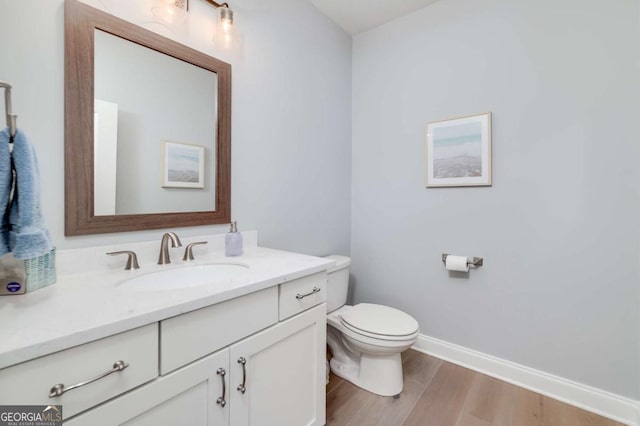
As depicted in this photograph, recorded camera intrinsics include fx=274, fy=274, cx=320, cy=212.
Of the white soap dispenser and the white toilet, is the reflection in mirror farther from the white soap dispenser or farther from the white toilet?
the white toilet

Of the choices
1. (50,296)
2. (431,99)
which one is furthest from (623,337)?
(50,296)

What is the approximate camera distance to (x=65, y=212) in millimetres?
982

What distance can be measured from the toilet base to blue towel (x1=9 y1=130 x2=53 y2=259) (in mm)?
1581

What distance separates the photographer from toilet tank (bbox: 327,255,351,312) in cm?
182

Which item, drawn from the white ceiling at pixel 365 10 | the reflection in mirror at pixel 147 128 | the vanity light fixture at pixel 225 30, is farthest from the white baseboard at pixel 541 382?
the white ceiling at pixel 365 10

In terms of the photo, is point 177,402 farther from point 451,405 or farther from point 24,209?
point 451,405

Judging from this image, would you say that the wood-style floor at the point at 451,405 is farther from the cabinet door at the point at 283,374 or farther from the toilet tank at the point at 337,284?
the toilet tank at the point at 337,284

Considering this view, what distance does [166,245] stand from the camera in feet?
3.87

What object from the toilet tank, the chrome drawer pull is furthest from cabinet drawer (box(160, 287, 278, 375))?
the toilet tank

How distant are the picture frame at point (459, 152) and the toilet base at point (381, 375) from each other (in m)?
1.20

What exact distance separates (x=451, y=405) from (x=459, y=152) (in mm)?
1523

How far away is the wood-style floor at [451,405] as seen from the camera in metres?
1.39

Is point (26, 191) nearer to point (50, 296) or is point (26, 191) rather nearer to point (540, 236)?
point (50, 296)

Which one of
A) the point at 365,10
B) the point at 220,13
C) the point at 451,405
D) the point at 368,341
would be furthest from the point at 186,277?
the point at 365,10
